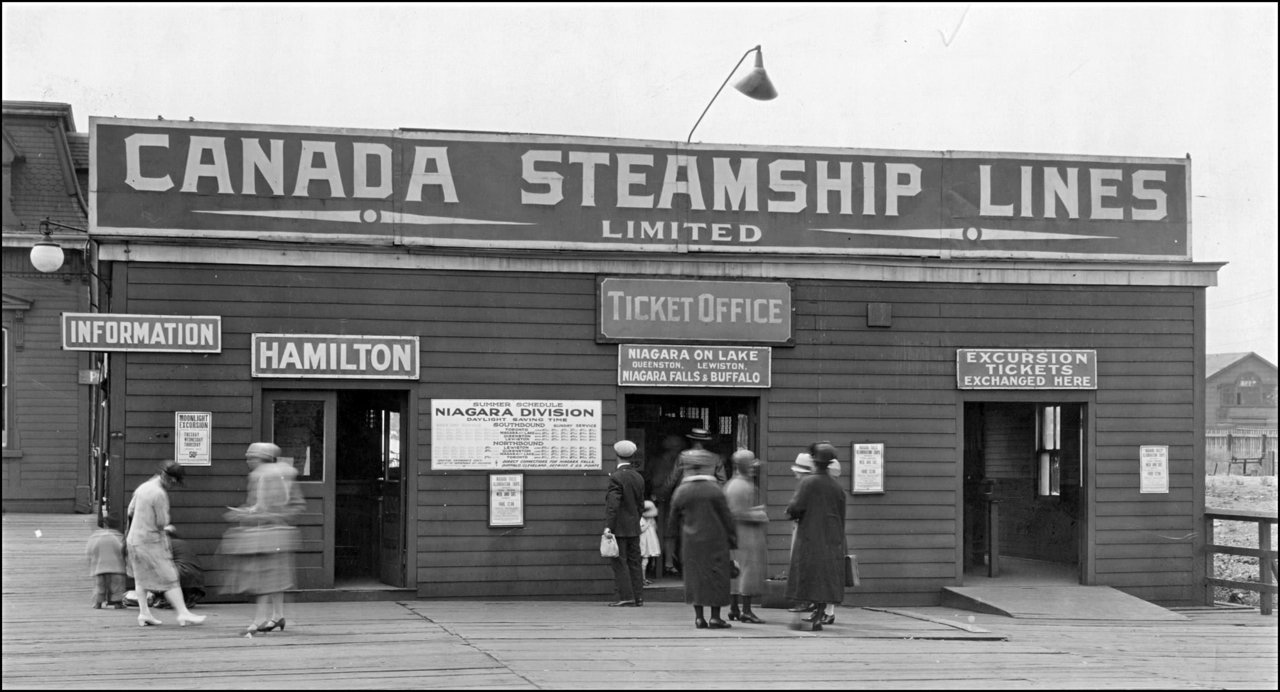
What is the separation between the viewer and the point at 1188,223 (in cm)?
1501

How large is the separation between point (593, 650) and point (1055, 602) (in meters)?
6.09

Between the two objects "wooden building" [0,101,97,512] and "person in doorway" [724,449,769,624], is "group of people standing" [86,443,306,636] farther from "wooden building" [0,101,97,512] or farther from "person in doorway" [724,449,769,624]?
"wooden building" [0,101,97,512]

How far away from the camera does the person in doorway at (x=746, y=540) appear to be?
11.9 meters

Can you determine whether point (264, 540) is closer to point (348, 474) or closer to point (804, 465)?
point (348, 474)

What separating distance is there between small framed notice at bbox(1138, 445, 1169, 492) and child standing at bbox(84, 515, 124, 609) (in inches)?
421

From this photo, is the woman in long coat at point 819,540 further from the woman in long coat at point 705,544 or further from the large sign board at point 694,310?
the large sign board at point 694,310

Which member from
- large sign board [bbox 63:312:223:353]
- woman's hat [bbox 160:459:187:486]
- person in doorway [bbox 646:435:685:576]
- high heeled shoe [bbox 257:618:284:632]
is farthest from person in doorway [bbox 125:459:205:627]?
person in doorway [bbox 646:435:685:576]

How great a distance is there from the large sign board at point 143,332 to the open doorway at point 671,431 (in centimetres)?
496

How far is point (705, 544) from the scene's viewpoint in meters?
11.4

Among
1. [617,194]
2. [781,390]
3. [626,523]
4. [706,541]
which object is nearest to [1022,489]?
[781,390]

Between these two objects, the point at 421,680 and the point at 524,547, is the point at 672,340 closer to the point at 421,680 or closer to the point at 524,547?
the point at 524,547

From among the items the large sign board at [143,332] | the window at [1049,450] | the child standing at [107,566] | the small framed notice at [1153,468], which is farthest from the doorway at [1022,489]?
the child standing at [107,566]

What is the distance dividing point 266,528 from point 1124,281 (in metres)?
9.67

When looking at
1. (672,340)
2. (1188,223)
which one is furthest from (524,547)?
(1188,223)
